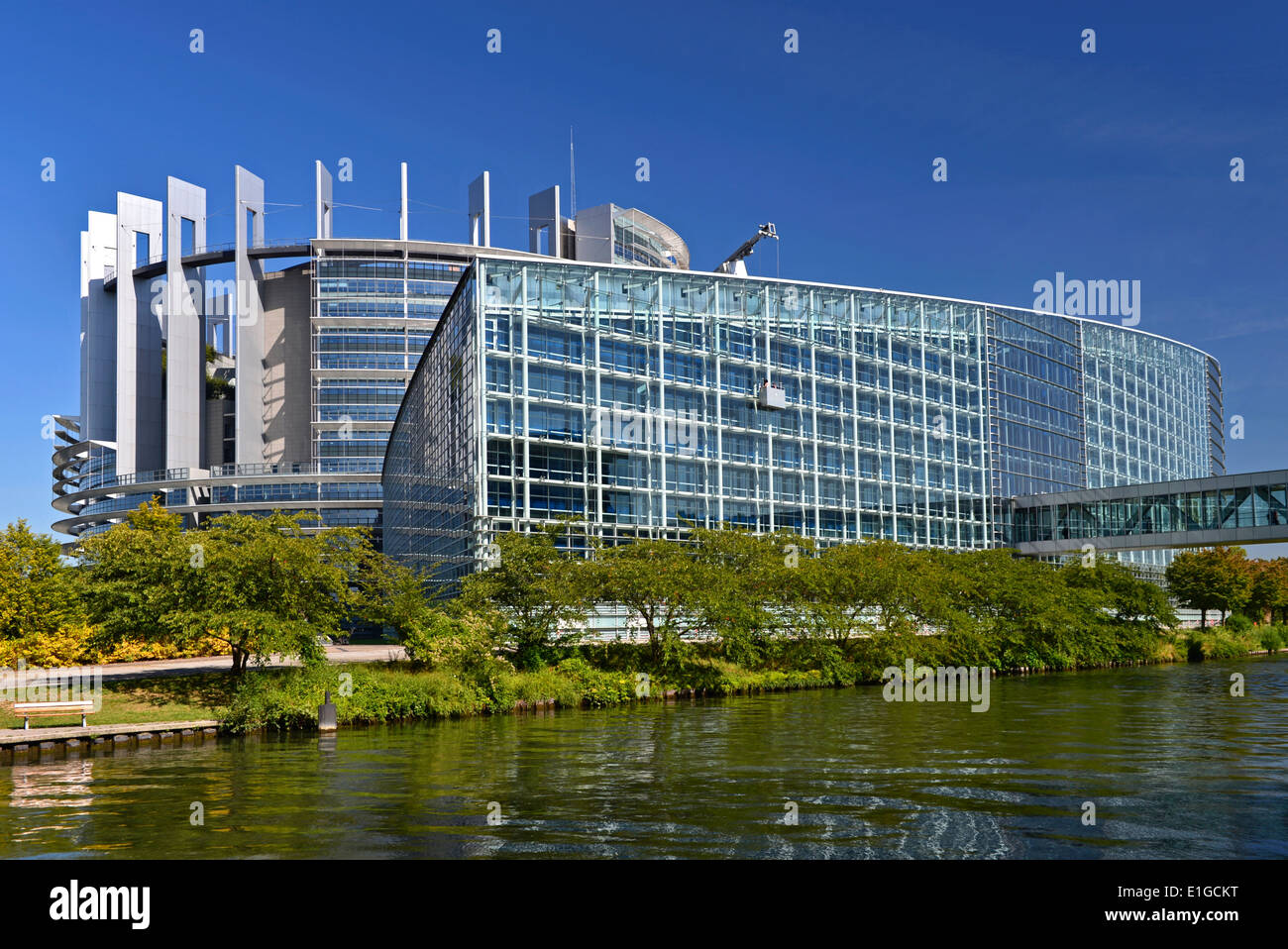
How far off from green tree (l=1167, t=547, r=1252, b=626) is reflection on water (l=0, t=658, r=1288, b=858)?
164 ft

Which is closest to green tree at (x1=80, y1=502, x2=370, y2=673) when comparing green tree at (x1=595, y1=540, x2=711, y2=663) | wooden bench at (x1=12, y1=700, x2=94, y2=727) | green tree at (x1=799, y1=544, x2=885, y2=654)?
wooden bench at (x1=12, y1=700, x2=94, y2=727)

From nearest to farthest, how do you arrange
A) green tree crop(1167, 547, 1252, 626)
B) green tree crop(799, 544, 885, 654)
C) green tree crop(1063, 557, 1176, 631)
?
green tree crop(799, 544, 885, 654)
green tree crop(1063, 557, 1176, 631)
green tree crop(1167, 547, 1252, 626)

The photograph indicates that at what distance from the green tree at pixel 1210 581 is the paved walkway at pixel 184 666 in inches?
2509

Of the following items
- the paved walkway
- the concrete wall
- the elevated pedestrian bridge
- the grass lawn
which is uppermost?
the concrete wall

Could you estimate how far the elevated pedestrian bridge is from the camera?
75.6m

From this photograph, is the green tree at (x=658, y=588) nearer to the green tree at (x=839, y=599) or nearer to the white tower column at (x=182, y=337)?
the green tree at (x=839, y=599)

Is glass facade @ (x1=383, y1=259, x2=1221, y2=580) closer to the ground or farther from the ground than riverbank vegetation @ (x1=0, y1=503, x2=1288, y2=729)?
farther from the ground

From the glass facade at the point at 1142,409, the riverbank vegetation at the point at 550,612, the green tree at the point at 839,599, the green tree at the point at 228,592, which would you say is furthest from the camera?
the glass facade at the point at 1142,409

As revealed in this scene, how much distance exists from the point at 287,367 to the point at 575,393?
8065cm

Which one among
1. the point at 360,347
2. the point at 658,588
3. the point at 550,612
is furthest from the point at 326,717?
the point at 360,347

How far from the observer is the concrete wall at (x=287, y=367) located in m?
132

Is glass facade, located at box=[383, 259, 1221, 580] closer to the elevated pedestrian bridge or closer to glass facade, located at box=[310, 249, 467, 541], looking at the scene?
the elevated pedestrian bridge

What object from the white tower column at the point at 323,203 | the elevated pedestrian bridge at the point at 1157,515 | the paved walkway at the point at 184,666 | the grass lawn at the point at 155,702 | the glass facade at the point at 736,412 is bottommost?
the grass lawn at the point at 155,702

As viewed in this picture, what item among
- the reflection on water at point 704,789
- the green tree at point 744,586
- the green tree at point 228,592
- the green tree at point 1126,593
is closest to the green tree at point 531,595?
the green tree at point 744,586
